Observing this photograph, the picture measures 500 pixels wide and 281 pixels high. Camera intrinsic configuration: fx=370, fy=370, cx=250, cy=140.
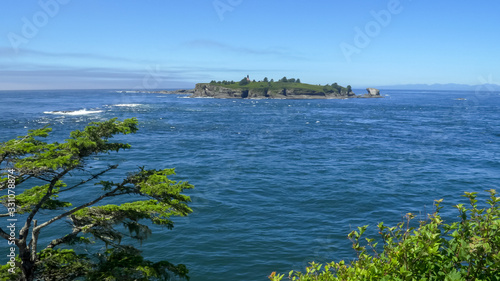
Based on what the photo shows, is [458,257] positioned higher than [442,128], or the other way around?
[458,257]

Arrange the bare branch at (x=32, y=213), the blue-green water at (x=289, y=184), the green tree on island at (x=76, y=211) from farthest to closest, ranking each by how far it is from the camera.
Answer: the blue-green water at (x=289, y=184) < the bare branch at (x=32, y=213) < the green tree on island at (x=76, y=211)

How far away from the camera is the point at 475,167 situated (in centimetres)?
4494

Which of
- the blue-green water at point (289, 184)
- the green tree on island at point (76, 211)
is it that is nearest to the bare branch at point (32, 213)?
the green tree on island at point (76, 211)

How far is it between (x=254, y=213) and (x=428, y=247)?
2347cm

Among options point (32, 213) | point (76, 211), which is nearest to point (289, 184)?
point (76, 211)

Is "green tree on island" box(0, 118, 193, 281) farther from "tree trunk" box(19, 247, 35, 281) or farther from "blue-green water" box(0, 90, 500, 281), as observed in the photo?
"blue-green water" box(0, 90, 500, 281)

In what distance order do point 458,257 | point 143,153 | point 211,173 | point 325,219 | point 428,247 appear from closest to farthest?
point 428,247 → point 458,257 → point 325,219 → point 211,173 → point 143,153

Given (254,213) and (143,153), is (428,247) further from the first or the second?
(143,153)

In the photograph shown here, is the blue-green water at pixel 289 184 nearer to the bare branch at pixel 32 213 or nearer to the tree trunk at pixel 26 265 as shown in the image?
the tree trunk at pixel 26 265

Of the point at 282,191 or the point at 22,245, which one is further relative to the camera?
the point at 282,191

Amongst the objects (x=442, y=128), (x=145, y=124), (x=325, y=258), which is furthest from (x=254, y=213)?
(x=442, y=128)

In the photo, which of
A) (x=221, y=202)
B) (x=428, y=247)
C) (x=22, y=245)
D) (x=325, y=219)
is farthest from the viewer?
(x=221, y=202)

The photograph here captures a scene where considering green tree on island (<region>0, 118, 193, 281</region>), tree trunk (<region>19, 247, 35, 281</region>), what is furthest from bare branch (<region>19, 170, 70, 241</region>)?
tree trunk (<region>19, 247, 35, 281</region>)

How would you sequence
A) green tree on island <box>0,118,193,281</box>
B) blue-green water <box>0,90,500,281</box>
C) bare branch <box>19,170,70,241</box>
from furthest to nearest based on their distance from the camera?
blue-green water <box>0,90,500,281</box>, bare branch <box>19,170,70,241</box>, green tree on island <box>0,118,193,281</box>
